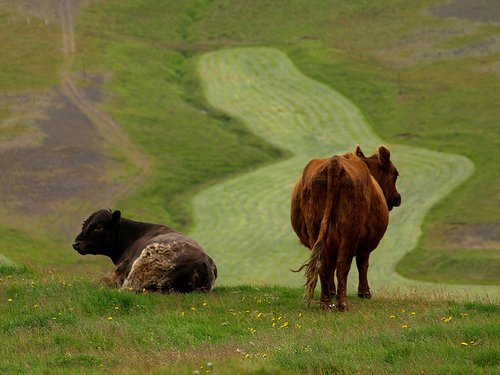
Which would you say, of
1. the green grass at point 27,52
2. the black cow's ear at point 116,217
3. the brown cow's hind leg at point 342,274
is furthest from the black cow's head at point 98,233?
the green grass at point 27,52

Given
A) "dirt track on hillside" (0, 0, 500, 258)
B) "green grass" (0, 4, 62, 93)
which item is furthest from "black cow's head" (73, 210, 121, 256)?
"green grass" (0, 4, 62, 93)

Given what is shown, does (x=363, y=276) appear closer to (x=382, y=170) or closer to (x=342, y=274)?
(x=342, y=274)

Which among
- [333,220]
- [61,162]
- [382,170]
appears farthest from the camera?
[61,162]

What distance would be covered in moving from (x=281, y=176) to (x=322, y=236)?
164 feet

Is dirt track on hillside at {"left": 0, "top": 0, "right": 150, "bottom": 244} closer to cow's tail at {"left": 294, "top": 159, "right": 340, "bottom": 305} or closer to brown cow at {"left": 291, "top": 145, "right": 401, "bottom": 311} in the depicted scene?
brown cow at {"left": 291, "top": 145, "right": 401, "bottom": 311}

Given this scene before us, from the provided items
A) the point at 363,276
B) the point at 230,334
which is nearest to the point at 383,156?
the point at 363,276

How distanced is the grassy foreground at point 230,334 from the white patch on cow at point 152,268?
84 centimetres

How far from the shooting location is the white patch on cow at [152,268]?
49.6ft

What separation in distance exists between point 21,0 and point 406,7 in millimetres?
61112

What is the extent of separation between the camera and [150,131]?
70562mm

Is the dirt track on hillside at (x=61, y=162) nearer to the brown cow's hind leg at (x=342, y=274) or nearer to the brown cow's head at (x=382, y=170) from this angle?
the brown cow's head at (x=382, y=170)

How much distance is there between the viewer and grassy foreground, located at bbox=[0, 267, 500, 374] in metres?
8.71

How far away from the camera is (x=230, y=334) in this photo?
1130 cm

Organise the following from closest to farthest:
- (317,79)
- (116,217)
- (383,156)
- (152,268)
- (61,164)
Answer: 1. (152,268)
2. (383,156)
3. (116,217)
4. (61,164)
5. (317,79)
